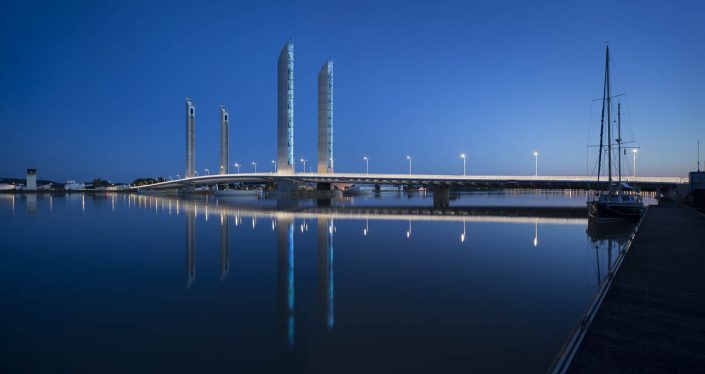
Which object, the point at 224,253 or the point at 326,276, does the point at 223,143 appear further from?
the point at 326,276

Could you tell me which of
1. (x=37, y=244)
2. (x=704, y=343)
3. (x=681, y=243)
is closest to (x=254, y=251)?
(x=37, y=244)

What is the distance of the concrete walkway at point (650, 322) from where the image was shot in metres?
4.79

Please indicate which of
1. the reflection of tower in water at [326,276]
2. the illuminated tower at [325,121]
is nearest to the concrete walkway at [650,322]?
the reflection of tower in water at [326,276]

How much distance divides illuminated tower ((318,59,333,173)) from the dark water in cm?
6484

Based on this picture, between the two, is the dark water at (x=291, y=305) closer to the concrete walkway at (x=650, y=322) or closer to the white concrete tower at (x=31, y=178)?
the concrete walkway at (x=650, y=322)

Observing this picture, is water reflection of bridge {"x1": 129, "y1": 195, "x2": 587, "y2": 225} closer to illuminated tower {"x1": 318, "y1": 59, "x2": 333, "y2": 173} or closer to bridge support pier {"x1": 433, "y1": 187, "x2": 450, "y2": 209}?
bridge support pier {"x1": 433, "y1": 187, "x2": 450, "y2": 209}

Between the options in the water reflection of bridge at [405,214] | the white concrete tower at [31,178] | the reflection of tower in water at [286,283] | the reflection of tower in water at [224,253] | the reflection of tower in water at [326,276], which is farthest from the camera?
the white concrete tower at [31,178]

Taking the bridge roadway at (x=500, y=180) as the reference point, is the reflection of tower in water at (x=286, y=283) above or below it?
below

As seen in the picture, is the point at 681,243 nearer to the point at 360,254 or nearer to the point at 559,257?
the point at 559,257

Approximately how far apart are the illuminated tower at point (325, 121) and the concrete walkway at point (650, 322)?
2866 inches

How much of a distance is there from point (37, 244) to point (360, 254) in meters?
14.6

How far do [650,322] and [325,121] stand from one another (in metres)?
80.2

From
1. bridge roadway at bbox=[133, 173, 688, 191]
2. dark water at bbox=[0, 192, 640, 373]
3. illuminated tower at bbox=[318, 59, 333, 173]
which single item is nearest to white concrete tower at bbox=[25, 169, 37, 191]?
illuminated tower at bbox=[318, 59, 333, 173]

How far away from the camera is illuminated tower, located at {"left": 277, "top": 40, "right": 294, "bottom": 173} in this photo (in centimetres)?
7981
